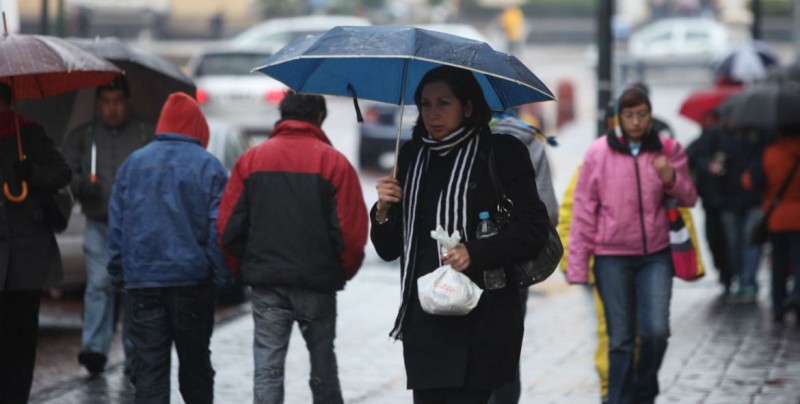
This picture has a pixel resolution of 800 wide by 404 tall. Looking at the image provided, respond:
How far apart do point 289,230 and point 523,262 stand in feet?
6.63

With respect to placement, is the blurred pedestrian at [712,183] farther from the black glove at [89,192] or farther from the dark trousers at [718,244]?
the black glove at [89,192]

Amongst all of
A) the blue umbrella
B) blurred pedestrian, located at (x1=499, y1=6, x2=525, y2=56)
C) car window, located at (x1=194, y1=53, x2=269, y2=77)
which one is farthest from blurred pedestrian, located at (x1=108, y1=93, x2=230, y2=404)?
blurred pedestrian, located at (x1=499, y1=6, x2=525, y2=56)

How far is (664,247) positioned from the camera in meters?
8.05

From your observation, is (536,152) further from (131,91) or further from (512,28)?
(512,28)

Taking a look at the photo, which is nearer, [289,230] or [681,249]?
[289,230]

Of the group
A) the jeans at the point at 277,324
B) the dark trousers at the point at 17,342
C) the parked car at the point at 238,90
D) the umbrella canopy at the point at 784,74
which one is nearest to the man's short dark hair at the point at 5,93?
the dark trousers at the point at 17,342

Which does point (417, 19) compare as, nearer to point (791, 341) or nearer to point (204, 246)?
point (791, 341)

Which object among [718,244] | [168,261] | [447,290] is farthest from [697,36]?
[447,290]

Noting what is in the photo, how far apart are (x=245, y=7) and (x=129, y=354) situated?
4804cm

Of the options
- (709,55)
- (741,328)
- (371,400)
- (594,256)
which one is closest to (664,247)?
(594,256)

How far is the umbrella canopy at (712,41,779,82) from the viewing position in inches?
664

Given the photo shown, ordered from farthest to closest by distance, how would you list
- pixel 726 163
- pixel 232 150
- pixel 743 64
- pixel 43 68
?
pixel 743 64, pixel 726 163, pixel 232 150, pixel 43 68

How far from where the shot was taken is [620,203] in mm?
8023

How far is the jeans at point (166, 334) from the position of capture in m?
7.41
